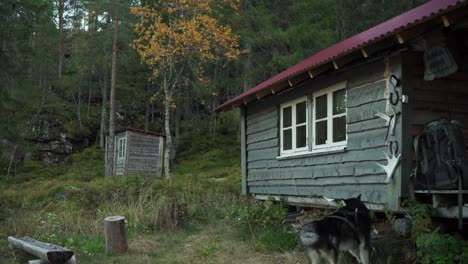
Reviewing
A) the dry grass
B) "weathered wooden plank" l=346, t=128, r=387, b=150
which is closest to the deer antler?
"weathered wooden plank" l=346, t=128, r=387, b=150

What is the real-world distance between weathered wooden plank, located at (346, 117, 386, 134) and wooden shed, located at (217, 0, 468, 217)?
17 mm

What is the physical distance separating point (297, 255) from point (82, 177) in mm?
17481

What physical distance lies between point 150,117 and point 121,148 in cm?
990

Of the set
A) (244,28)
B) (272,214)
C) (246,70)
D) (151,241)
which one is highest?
(244,28)

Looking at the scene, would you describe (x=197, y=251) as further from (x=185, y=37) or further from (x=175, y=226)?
(x=185, y=37)

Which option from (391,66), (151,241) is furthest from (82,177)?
(391,66)

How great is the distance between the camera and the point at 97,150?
2977cm

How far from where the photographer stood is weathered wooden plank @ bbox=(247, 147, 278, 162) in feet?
34.9

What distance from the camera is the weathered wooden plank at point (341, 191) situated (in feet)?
23.1

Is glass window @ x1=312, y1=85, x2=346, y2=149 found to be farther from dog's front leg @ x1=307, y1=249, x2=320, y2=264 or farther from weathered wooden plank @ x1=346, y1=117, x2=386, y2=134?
dog's front leg @ x1=307, y1=249, x2=320, y2=264

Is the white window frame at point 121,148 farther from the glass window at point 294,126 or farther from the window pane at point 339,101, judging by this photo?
the window pane at point 339,101

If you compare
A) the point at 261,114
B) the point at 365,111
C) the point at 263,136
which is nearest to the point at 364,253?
the point at 365,111

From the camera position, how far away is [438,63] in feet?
19.9

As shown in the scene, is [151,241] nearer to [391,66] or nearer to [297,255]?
[297,255]
